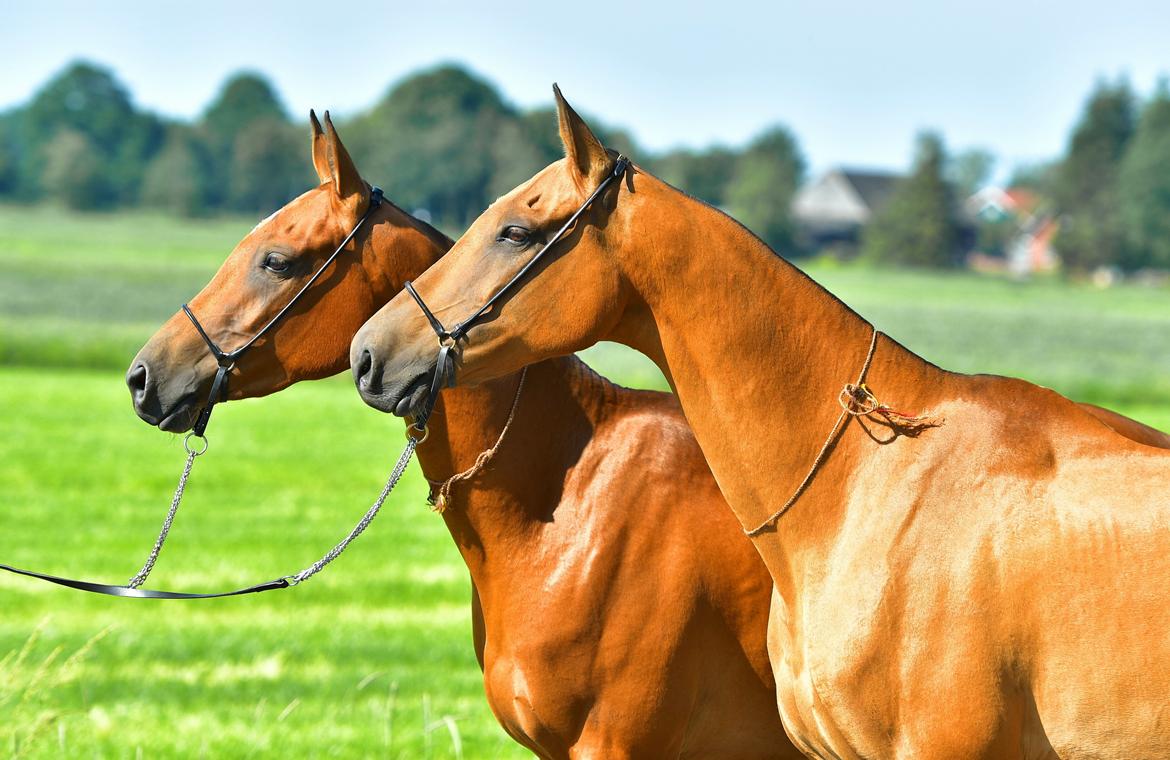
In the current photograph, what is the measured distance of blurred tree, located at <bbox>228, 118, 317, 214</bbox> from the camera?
1925 inches

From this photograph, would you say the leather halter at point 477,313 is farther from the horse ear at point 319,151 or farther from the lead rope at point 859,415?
the horse ear at point 319,151

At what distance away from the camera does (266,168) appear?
50938 mm

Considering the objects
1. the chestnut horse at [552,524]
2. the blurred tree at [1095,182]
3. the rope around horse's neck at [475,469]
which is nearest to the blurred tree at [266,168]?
the blurred tree at [1095,182]

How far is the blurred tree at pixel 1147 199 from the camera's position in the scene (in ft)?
215

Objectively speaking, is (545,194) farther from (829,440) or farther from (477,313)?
(829,440)

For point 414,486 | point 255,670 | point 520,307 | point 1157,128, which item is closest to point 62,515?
point 414,486

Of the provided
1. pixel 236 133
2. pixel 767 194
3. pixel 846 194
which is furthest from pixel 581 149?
pixel 846 194

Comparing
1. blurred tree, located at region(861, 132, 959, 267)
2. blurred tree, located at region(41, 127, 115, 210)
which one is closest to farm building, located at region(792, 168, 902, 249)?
blurred tree, located at region(861, 132, 959, 267)

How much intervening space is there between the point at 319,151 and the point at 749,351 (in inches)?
72.9

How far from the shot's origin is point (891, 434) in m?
3.47

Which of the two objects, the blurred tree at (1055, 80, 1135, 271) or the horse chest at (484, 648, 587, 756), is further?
the blurred tree at (1055, 80, 1135, 271)

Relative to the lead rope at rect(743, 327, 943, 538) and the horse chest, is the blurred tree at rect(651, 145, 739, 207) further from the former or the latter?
the lead rope at rect(743, 327, 943, 538)

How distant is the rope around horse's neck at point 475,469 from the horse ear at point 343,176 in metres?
0.76

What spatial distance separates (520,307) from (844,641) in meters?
1.18
